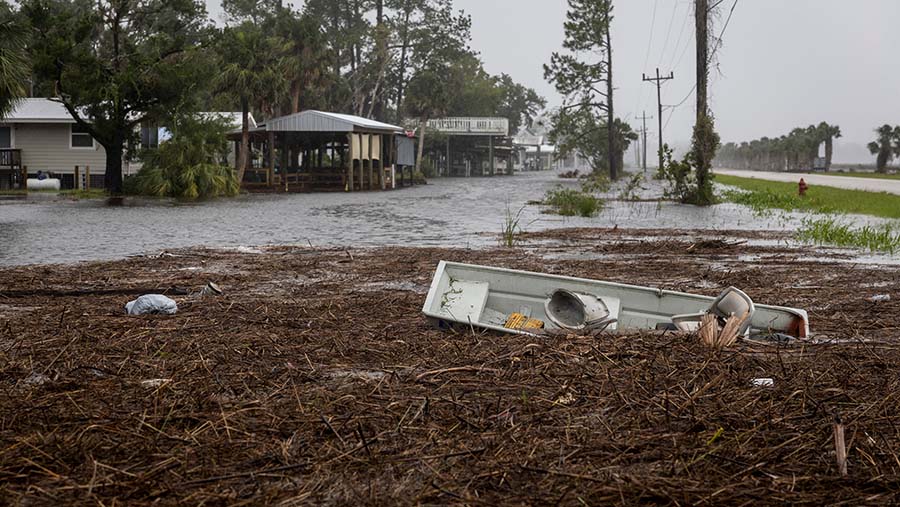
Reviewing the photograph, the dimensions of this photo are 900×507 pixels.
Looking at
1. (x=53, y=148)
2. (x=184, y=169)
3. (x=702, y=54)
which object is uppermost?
A: (x=702, y=54)

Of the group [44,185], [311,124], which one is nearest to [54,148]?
[44,185]

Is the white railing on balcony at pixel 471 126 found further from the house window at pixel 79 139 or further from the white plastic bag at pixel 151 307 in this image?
the white plastic bag at pixel 151 307

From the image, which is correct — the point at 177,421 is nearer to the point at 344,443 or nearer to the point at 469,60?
the point at 344,443

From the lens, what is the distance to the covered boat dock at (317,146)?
46.2 meters

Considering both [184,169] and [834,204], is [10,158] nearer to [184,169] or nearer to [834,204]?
[184,169]

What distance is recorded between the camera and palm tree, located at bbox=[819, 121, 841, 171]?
3863 inches

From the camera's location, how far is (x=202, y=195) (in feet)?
116

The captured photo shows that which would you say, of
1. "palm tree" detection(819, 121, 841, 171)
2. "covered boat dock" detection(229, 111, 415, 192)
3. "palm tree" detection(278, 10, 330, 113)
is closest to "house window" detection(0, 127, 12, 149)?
"covered boat dock" detection(229, 111, 415, 192)

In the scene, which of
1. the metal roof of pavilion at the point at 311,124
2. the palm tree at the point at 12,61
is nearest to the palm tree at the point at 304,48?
the metal roof of pavilion at the point at 311,124

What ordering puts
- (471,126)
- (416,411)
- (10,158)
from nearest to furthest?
(416,411)
(10,158)
(471,126)

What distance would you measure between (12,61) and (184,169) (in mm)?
10496

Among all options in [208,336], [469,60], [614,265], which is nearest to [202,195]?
[614,265]

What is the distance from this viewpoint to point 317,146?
53.1 m

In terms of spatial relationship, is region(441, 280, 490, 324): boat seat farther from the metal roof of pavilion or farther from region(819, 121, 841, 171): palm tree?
region(819, 121, 841, 171): palm tree
